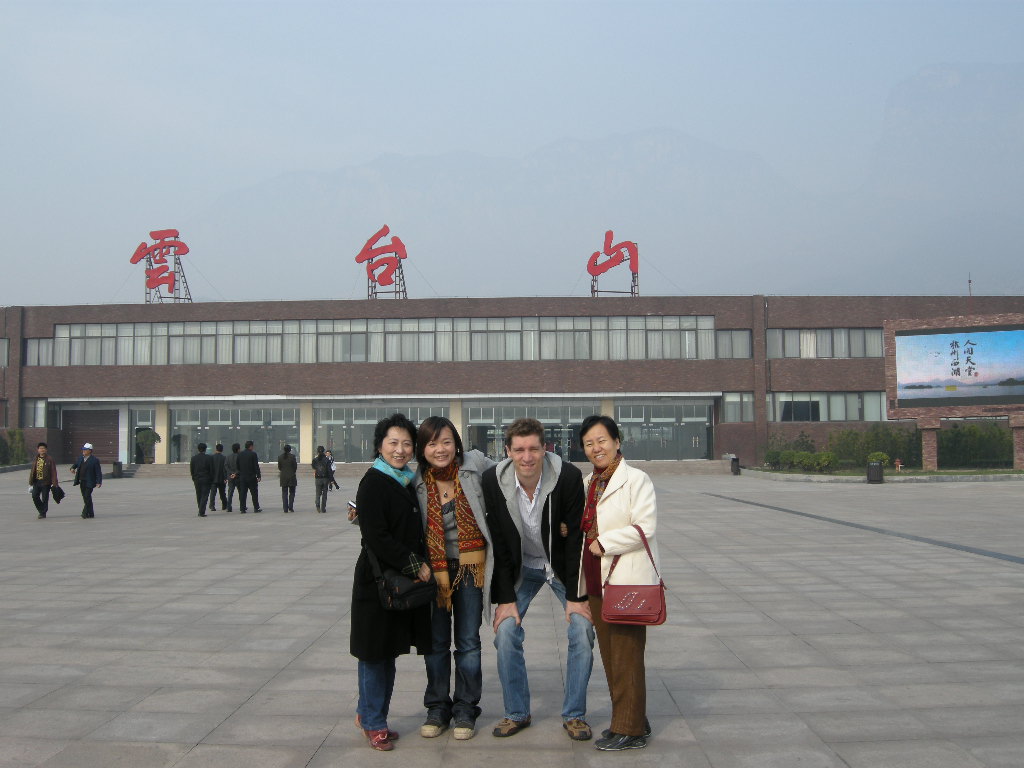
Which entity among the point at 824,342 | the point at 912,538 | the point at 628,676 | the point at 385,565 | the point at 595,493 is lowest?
the point at 912,538

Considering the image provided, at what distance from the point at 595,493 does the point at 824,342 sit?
4454cm

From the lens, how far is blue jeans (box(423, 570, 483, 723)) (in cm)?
474

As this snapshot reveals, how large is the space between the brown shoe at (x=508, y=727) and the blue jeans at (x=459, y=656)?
5.8 inches

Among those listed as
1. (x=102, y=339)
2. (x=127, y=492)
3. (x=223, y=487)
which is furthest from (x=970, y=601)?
(x=102, y=339)

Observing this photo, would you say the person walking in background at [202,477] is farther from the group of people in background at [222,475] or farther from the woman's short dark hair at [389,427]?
the woman's short dark hair at [389,427]

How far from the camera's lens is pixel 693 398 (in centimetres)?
4666

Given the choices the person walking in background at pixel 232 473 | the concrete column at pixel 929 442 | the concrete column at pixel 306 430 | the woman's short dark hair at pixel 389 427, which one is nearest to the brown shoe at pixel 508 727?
the woman's short dark hair at pixel 389 427

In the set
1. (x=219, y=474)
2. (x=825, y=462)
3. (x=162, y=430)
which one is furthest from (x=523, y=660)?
(x=162, y=430)

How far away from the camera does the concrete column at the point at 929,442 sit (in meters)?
33.6

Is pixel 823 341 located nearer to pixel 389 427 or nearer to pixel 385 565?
pixel 389 427

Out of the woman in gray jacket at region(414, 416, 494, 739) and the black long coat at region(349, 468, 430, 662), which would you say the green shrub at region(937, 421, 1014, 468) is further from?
the black long coat at region(349, 468, 430, 662)

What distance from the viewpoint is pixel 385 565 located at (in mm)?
4477

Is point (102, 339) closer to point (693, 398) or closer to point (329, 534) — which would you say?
point (693, 398)

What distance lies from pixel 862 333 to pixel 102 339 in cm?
3865
